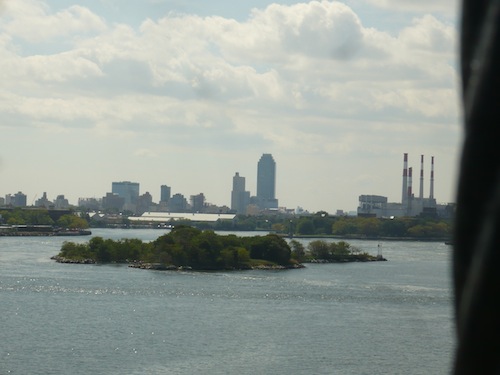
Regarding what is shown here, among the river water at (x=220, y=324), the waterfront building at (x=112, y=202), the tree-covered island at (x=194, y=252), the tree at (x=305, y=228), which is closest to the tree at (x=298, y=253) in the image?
the tree-covered island at (x=194, y=252)

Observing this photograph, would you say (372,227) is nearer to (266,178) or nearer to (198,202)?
(198,202)

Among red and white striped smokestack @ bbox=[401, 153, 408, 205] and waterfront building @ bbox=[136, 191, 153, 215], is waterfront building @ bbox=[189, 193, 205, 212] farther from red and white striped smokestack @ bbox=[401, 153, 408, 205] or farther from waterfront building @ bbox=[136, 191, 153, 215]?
red and white striped smokestack @ bbox=[401, 153, 408, 205]

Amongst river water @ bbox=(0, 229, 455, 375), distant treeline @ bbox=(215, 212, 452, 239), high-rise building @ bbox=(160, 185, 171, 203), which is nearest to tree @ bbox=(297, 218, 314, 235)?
distant treeline @ bbox=(215, 212, 452, 239)

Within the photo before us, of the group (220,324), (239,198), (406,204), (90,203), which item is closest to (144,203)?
(90,203)

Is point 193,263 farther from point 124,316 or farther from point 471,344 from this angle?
point 471,344

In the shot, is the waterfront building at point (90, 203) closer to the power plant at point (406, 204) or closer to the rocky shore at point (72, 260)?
the power plant at point (406, 204)

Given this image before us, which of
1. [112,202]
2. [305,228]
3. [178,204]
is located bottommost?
[305,228]

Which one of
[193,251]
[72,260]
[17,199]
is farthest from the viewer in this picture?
[17,199]
